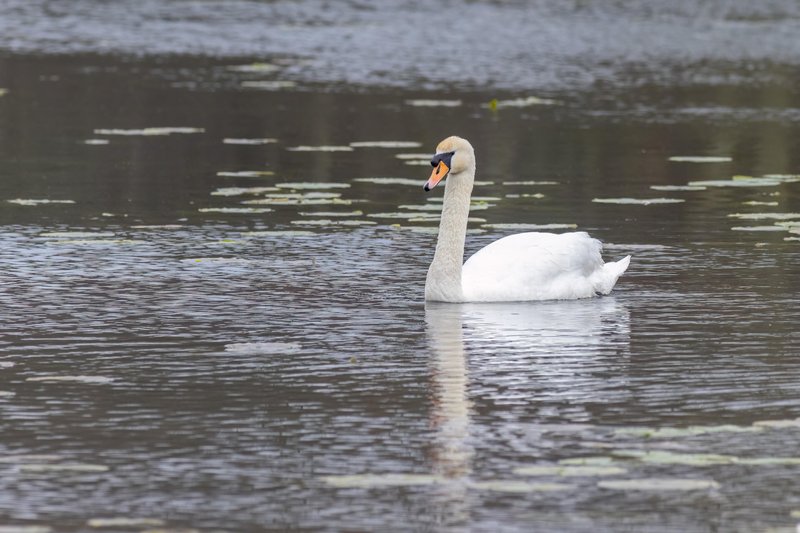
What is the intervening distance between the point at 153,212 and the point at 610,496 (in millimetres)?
9648

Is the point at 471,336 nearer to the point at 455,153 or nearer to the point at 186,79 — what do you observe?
the point at 455,153

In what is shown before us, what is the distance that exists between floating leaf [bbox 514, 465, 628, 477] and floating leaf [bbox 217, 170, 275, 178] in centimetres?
1134

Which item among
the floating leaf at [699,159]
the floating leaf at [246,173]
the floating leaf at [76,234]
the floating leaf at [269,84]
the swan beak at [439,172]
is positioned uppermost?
the swan beak at [439,172]

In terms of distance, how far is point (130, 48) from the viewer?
108 ft

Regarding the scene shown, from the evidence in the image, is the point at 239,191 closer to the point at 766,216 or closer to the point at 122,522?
the point at 766,216

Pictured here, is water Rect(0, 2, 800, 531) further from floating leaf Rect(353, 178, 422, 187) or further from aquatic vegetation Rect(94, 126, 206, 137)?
aquatic vegetation Rect(94, 126, 206, 137)

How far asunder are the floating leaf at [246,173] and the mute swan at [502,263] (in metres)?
6.08

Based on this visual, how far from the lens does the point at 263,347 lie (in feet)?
36.5

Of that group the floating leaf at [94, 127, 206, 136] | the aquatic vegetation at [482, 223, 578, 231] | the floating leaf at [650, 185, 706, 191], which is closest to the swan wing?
the aquatic vegetation at [482, 223, 578, 231]

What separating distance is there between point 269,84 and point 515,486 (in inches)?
803

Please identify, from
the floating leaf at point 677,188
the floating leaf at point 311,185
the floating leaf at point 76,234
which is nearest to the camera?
the floating leaf at point 76,234

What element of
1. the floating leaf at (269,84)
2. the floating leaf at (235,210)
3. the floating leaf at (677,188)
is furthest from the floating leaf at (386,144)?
the floating leaf at (269,84)

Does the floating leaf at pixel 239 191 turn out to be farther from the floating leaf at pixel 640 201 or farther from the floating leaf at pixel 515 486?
the floating leaf at pixel 515 486

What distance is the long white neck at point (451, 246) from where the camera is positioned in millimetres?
12859
